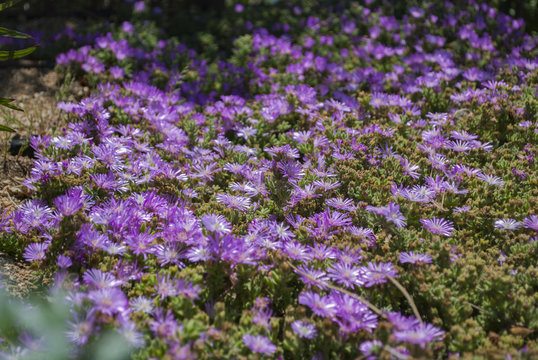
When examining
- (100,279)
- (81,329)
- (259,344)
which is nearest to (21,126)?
(100,279)

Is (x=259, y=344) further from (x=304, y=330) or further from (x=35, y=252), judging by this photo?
(x=35, y=252)

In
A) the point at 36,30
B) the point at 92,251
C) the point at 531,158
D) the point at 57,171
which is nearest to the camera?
the point at 92,251

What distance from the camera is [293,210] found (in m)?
2.65

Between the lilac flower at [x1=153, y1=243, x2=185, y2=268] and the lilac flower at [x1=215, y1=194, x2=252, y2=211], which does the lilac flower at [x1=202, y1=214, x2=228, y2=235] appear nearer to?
the lilac flower at [x1=153, y1=243, x2=185, y2=268]

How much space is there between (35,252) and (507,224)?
2.18 metres

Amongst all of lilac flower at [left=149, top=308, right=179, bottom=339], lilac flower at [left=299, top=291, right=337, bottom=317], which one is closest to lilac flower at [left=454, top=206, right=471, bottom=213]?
lilac flower at [left=299, top=291, right=337, bottom=317]

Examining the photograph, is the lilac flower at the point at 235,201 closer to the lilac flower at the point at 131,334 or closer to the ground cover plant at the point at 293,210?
the ground cover plant at the point at 293,210

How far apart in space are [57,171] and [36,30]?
3.11 metres

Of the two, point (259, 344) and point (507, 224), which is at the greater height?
point (507, 224)

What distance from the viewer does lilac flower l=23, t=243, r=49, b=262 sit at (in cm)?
223

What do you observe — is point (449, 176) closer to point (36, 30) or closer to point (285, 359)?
point (285, 359)

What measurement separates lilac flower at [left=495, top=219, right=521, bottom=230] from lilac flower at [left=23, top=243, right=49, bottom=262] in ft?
6.89

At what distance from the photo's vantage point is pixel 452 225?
8.29ft

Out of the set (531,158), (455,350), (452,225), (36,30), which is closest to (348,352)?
(455,350)
